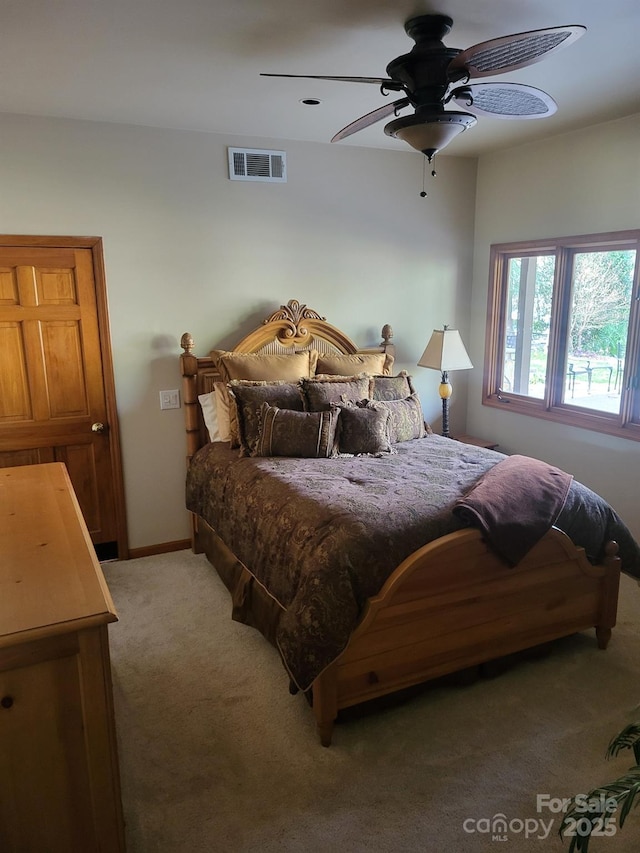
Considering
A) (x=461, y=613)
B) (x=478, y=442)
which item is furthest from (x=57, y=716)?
(x=478, y=442)

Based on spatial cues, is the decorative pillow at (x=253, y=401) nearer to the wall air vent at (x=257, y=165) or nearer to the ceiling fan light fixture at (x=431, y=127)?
the wall air vent at (x=257, y=165)

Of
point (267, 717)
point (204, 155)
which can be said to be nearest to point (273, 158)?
point (204, 155)

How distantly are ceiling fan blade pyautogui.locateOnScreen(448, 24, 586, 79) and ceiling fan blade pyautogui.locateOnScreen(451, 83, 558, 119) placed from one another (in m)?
0.07

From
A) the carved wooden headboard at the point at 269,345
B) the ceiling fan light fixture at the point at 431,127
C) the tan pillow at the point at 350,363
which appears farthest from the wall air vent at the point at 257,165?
the ceiling fan light fixture at the point at 431,127

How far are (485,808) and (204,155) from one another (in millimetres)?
3652

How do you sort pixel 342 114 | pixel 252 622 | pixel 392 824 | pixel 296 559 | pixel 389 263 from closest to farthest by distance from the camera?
Result: pixel 392 824, pixel 296 559, pixel 252 622, pixel 342 114, pixel 389 263

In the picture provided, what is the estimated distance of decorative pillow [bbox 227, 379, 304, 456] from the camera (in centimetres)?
344

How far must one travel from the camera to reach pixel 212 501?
342cm

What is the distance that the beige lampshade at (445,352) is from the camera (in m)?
4.30

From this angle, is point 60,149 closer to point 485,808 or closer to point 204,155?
point 204,155

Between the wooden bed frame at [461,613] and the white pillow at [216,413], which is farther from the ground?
the white pillow at [216,413]

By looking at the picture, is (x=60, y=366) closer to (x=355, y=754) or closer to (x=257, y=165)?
(x=257, y=165)

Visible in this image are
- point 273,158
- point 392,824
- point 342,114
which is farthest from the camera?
point 273,158

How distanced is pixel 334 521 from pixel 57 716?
46.7 inches
